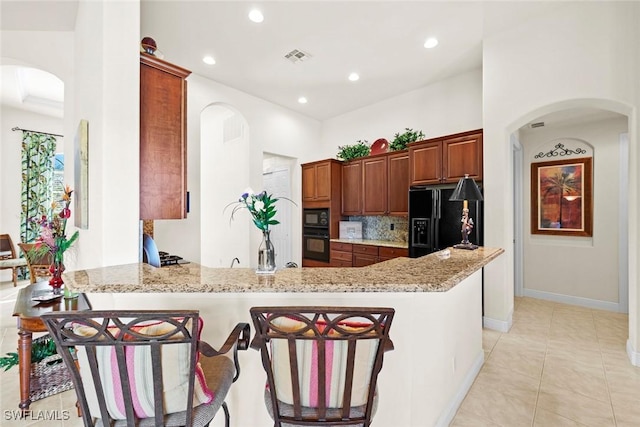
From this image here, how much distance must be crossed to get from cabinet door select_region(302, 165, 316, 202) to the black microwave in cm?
26

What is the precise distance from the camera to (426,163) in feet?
13.3

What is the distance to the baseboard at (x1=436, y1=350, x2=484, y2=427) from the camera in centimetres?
184

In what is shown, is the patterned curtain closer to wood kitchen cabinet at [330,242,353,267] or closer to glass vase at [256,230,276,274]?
wood kitchen cabinet at [330,242,353,267]

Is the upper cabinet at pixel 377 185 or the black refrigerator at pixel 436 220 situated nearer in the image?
the black refrigerator at pixel 436 220

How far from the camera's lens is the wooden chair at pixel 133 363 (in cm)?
90

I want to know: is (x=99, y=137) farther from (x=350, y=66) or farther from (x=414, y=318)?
(x=350, y=66)

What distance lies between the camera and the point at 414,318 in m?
1.43

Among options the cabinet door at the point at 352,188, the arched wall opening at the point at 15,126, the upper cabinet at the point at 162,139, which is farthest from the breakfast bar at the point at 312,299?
the arched wall opening at the point at 15,126

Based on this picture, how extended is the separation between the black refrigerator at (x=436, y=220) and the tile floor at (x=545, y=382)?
1118mm

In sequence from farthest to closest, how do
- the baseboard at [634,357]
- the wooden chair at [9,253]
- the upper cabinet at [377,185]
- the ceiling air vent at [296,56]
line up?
the wooden chair at [9,253], the upper cabinet at [377,185], the ceiling air vent at [296,56], the baseboard at [634,357]

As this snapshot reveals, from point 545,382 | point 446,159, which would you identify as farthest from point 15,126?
point 545,382

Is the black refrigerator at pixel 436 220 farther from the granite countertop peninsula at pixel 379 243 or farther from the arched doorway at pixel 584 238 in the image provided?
the arched doorway at pixel 584 238

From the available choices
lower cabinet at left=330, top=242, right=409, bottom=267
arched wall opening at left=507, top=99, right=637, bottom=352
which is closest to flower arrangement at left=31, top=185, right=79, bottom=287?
lower cabinet at left=330, top=242, right=409, bottom=267

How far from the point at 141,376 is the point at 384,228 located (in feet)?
15.4
